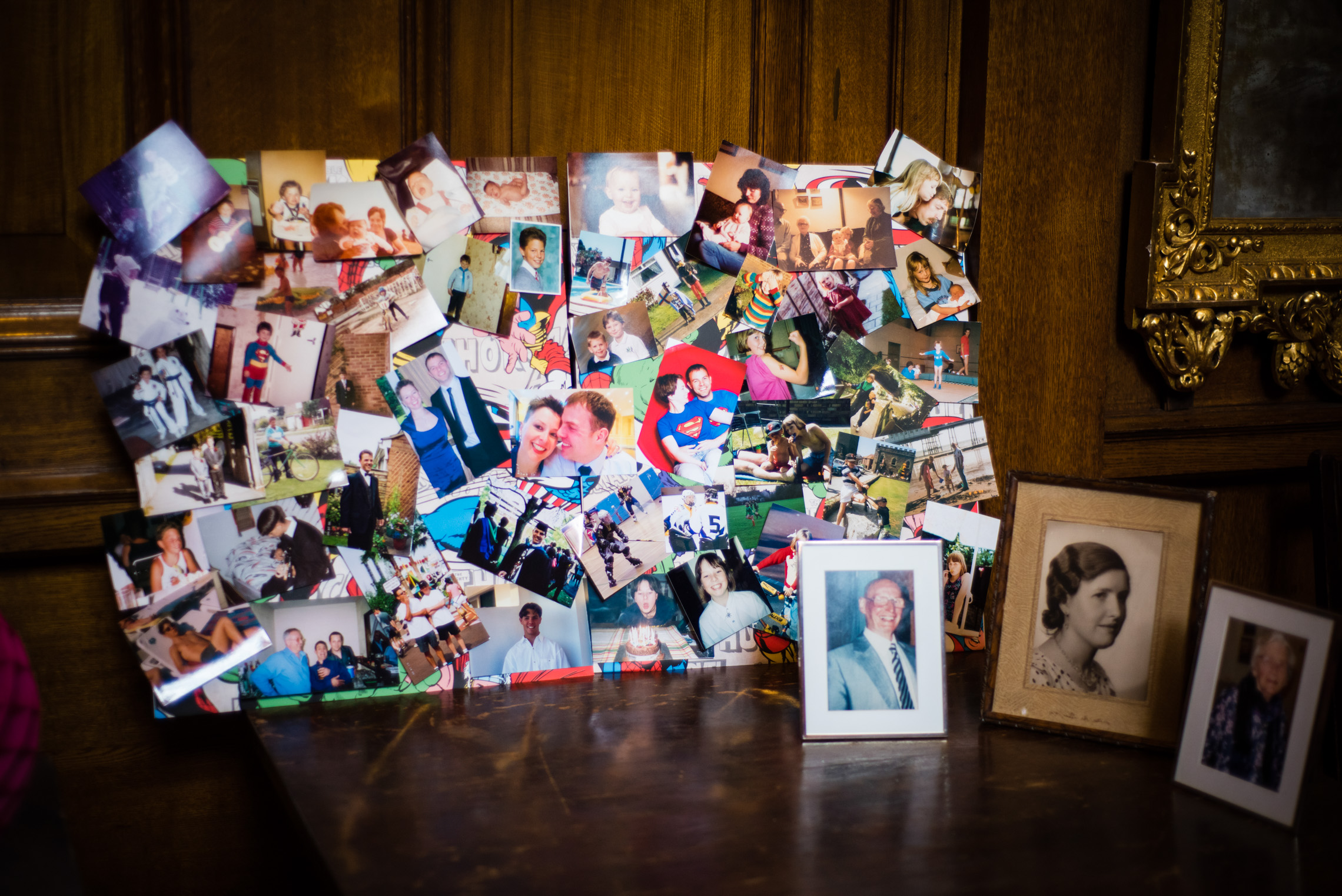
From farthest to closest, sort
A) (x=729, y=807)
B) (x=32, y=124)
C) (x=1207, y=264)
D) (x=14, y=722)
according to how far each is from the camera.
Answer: (x=1207, y=264)
(x=32, y=124)
(x=729, y=807)
(x=14, y=722)

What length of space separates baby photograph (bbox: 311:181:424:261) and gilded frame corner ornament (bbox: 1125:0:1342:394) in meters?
0.92

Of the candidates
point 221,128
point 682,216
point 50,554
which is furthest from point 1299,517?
point 50,554

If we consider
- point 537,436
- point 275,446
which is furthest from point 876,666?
point 275,446

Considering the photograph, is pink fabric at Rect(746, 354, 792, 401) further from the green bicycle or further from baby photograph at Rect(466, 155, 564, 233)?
the green bicycle

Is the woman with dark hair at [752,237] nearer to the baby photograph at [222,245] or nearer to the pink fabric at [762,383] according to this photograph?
the pink fabric at [762,383]

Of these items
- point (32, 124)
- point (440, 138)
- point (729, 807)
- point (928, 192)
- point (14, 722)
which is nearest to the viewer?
point (14, 722)

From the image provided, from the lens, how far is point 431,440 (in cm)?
102

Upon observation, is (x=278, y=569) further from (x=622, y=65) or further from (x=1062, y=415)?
(x=1062, y=415)

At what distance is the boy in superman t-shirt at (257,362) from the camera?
3.16 feet

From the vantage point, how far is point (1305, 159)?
1273 millimetres

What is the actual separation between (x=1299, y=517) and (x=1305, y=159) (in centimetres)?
53

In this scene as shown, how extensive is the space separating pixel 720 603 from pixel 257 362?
572mm

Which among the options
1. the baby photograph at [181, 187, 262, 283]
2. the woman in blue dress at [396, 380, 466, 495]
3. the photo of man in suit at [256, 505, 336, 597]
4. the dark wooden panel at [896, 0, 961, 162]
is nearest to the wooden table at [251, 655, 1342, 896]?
the photo of man in suit at [256, 505, 336, 597]

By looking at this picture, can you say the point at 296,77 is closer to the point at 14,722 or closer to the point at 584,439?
the point at 584,439
